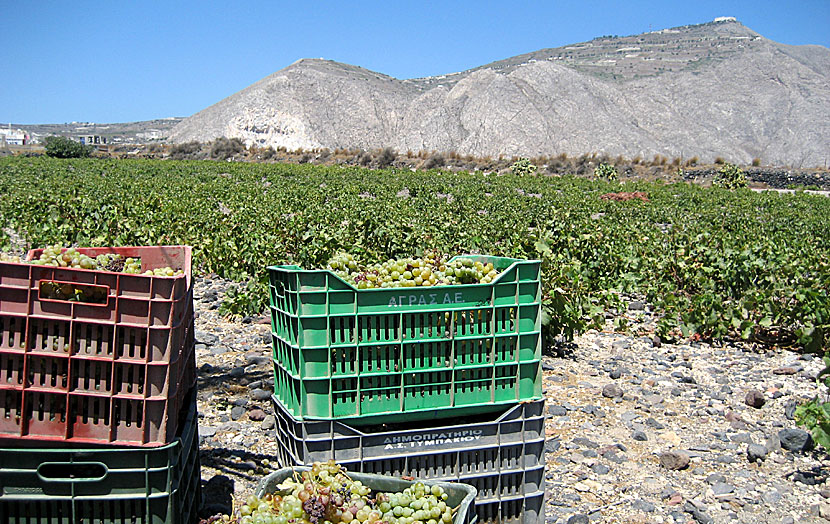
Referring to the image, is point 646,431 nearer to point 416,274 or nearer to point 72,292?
point 416,274

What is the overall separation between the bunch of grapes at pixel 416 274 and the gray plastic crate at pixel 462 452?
0.83 metres

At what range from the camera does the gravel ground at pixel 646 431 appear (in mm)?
4539

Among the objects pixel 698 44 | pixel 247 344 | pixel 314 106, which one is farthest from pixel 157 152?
pixel 698 44

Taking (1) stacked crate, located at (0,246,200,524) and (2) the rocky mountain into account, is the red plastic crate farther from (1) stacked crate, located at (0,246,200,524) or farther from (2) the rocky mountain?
(2) the rocky mountain

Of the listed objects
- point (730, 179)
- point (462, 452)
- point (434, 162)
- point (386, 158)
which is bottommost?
point (462, 452)

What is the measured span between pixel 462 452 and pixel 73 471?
75.4 inches

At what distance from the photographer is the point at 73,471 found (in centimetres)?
308

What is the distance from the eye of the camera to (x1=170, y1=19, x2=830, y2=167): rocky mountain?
333 ft

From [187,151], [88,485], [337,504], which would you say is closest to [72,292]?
[88,485]

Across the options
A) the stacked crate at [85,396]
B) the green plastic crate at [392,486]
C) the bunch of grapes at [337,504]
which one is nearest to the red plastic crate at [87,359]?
the stacked crate at [85,396]

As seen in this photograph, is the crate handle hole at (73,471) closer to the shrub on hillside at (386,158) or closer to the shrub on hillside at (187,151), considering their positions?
the shrub on hillside at (386,158)

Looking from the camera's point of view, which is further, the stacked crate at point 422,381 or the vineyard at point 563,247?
the vineyard at point 563,247

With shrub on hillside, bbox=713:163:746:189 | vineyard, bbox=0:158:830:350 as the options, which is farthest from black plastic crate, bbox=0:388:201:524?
shrub on hillside, bbox=713:163:746:189

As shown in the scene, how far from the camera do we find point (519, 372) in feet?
12.5
